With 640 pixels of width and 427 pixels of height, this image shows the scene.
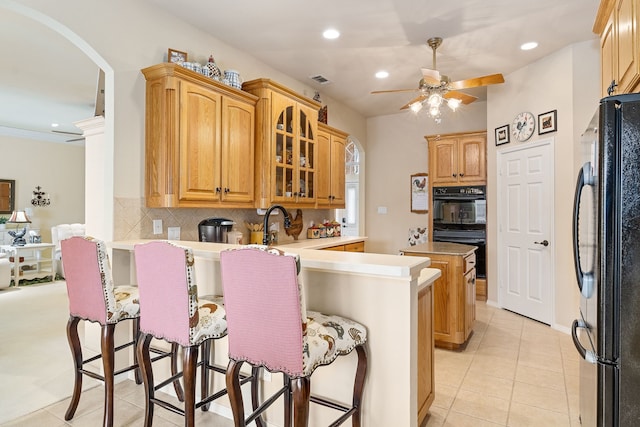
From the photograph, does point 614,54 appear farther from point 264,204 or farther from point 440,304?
point 264,204

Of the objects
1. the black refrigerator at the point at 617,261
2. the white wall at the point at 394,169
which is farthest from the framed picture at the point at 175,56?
the white wall at the point at 394,169

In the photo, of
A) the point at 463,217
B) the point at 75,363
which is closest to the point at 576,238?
the point at 75,363

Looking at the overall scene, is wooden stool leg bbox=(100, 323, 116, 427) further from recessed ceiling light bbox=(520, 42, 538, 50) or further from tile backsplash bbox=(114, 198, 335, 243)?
recessed ceiling light bbox=(520, 42, 538, 50)

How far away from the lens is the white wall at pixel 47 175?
25.9 feet

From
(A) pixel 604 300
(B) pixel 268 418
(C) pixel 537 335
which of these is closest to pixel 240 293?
(B) pixel 268 418

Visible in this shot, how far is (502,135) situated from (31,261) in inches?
310

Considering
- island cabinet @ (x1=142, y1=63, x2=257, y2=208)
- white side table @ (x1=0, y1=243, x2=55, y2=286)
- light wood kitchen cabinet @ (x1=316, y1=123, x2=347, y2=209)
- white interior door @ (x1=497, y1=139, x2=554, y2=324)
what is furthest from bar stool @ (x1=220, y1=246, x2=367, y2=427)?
white side table @ (x1=0, y1=243, x2=55, y2=286)

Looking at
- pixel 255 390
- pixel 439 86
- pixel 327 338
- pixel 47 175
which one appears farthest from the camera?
pixel 47 175

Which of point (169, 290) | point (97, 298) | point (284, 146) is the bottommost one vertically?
point (97, 298)

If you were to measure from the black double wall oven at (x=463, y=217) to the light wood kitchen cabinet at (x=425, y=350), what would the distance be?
354 centimetres

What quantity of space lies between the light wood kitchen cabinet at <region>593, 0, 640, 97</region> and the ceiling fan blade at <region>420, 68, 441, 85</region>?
1219 millimetres

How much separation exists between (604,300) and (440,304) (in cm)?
213

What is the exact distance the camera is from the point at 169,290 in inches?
69.2

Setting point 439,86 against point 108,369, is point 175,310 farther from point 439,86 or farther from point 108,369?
point 439,86
